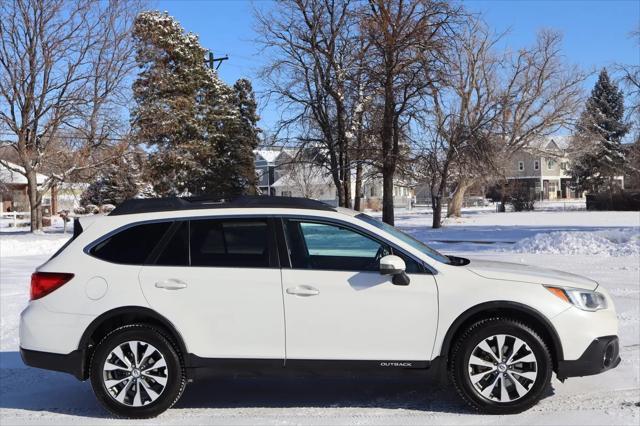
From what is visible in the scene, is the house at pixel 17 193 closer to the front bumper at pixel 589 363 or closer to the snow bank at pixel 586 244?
the snow bank at pixel 586 244

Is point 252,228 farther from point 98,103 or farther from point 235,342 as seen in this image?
point 98,103

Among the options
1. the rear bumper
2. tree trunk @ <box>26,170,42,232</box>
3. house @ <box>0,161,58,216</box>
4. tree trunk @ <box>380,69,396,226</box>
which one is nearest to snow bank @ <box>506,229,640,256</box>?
tree trunk @ <box>380,69,396,226</box>

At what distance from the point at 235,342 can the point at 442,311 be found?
1.62 meters

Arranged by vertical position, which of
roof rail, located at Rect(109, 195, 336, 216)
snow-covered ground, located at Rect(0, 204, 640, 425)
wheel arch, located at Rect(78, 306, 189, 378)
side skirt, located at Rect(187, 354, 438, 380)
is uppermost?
roof rail, located at Rect(109, 195, 336, 216)

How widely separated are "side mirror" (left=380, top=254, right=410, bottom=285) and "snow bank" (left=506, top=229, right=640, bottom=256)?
12.7 metres

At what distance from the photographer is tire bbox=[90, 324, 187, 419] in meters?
4.98

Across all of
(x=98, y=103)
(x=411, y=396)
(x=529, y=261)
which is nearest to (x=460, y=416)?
(x=411, y=396)

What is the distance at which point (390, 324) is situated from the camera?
4.91 m

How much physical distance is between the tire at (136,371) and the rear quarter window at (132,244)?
1.84 ft

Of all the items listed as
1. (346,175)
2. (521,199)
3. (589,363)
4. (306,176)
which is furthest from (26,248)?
(521,199)

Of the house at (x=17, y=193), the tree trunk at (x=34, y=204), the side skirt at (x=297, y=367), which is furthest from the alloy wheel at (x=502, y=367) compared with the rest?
the house at (x=17, y=193)

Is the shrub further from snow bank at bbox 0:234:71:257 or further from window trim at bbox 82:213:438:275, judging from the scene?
window trim at bbox 82:213:438:275

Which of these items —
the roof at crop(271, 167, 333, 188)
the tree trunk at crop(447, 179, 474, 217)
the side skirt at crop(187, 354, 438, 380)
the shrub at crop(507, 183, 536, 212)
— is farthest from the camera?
the shrub at crop(507, 183, 536, 212)

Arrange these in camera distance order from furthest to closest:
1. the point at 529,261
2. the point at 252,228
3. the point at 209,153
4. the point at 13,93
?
the point at 209,153 < the point at 13,93 < the point at 529,261 < the point at 252,228
